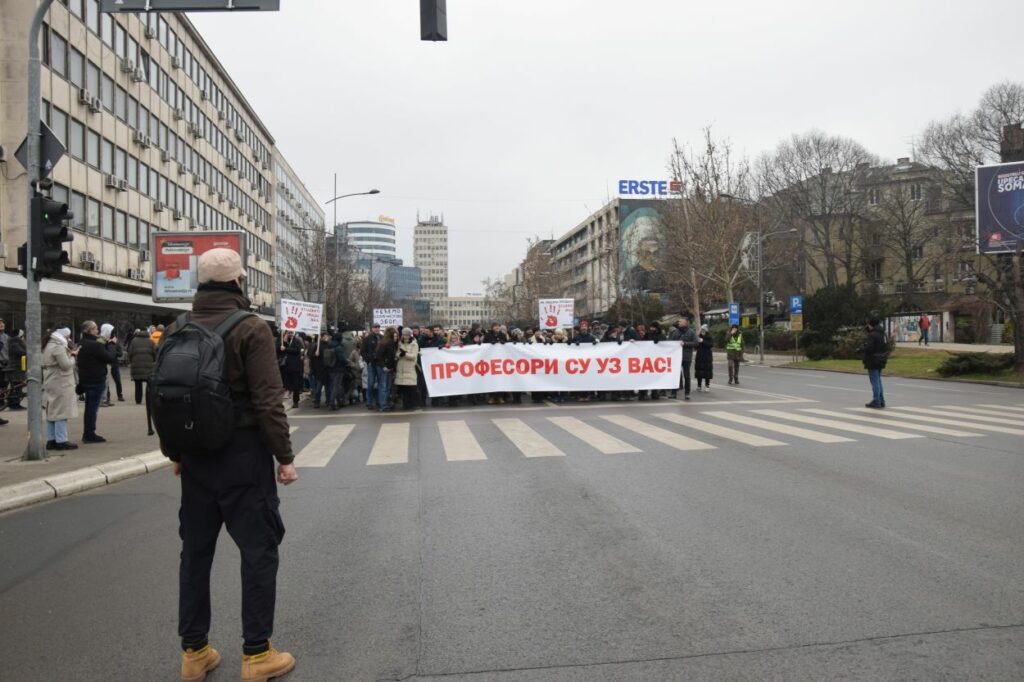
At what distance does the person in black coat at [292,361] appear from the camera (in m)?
17.7

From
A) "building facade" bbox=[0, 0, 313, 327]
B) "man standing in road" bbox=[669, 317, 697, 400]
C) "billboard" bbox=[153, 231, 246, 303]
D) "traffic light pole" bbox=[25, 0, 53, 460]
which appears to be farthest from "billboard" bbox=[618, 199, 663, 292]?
"traffic light pole" bbox=[25, 0, 53, 460]

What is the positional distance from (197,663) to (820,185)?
65.8 metres

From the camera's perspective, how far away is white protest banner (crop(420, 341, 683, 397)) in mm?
17438

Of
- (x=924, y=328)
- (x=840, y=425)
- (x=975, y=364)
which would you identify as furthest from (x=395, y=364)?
(x=924, y=328)

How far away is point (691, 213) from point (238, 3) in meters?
44.4

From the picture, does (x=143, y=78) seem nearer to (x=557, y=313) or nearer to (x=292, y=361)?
(x=557, y=313)

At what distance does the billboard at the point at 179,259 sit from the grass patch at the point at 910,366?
23.0 m

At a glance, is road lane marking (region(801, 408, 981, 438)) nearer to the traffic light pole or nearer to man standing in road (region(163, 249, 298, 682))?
man standing in road (region(163, 249, 298, 682))

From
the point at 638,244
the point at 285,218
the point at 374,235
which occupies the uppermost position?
the point at 374,235

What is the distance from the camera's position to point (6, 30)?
27.0 m

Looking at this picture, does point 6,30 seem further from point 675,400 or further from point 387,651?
point 387,651

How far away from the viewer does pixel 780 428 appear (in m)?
12.0

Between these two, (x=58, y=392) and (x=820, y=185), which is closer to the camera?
(x=58, y=392)

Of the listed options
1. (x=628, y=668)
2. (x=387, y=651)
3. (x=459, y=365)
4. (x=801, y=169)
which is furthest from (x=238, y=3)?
(x=801, y=169)
